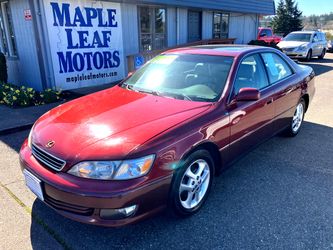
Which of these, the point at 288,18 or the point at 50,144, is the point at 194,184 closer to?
the point at 50,144

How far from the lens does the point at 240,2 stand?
13906mm

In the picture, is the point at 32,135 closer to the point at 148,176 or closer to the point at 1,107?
the point at 148,176

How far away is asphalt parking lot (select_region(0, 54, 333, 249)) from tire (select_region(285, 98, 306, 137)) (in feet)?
2.72

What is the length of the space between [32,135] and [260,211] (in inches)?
95.4

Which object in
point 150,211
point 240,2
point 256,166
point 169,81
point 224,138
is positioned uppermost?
point 240,2

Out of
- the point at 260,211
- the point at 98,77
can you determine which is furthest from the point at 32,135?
the point at 98,77

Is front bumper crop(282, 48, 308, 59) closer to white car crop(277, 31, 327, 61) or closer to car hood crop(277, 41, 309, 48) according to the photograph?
white car crop(277, 31, 327, 61)

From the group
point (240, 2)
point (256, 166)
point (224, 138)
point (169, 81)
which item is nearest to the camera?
point (224, 138)

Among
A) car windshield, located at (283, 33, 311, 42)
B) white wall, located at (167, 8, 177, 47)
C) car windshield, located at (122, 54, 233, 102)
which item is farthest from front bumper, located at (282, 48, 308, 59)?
car windshield, located at (122, 54, 233, 102)

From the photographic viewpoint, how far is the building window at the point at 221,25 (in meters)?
13.7

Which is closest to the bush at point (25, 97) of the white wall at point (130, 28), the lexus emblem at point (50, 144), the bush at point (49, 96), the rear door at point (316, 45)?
the bush at point (49, 96)

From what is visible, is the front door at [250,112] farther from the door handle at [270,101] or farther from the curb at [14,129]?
the curb at [14,129]

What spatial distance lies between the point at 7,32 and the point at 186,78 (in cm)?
753

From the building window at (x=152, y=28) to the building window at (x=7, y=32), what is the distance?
158 inches
